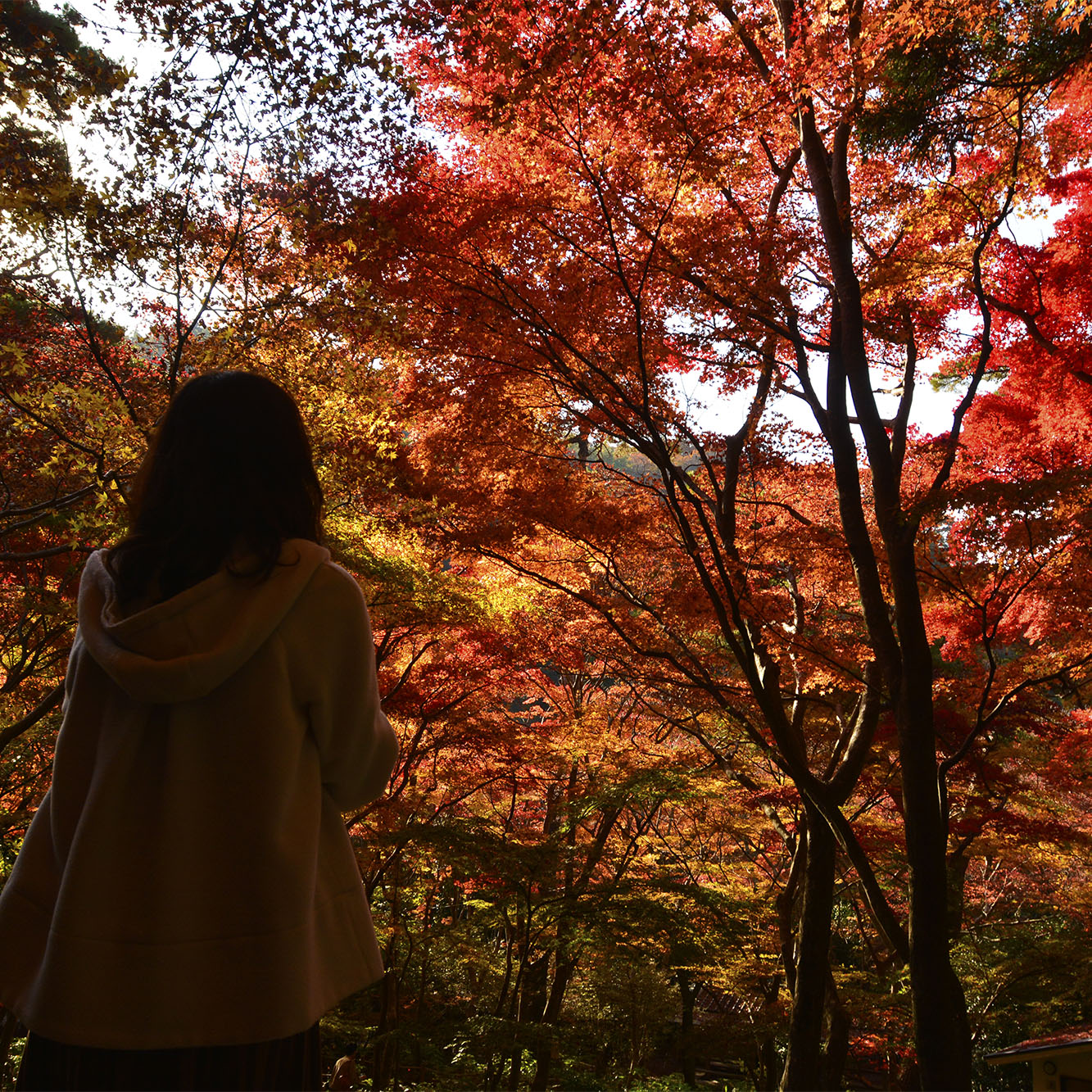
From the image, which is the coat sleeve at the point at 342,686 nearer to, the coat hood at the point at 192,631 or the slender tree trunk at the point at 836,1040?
the coat hood at the point at 192,631

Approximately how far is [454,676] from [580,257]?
5281mm

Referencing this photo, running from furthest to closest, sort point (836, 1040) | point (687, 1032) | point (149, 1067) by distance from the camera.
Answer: point (687, 1032) → point (836, 1040) → point (149, 1067)

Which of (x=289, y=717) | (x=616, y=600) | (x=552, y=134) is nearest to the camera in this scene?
(x=289, y=717)

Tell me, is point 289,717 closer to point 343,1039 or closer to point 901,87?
point 901,87

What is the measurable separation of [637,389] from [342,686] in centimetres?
440

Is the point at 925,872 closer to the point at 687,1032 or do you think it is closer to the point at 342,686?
the point at 342,686

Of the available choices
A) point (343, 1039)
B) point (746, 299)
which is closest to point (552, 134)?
point (746, 299)

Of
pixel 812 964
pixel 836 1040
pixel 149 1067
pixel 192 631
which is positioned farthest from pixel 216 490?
pixel 836 1040

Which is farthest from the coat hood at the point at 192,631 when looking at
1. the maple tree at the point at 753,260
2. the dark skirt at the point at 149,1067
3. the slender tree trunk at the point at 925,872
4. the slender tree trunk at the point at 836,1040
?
the slender tree trunk at the point at 836,1040

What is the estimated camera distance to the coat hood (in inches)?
43.5

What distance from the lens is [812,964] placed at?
5.00 m

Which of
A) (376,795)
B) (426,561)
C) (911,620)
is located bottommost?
(376,795)

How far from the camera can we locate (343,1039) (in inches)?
281

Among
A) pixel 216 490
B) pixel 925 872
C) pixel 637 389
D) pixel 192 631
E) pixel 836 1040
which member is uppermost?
pixel 637 389
